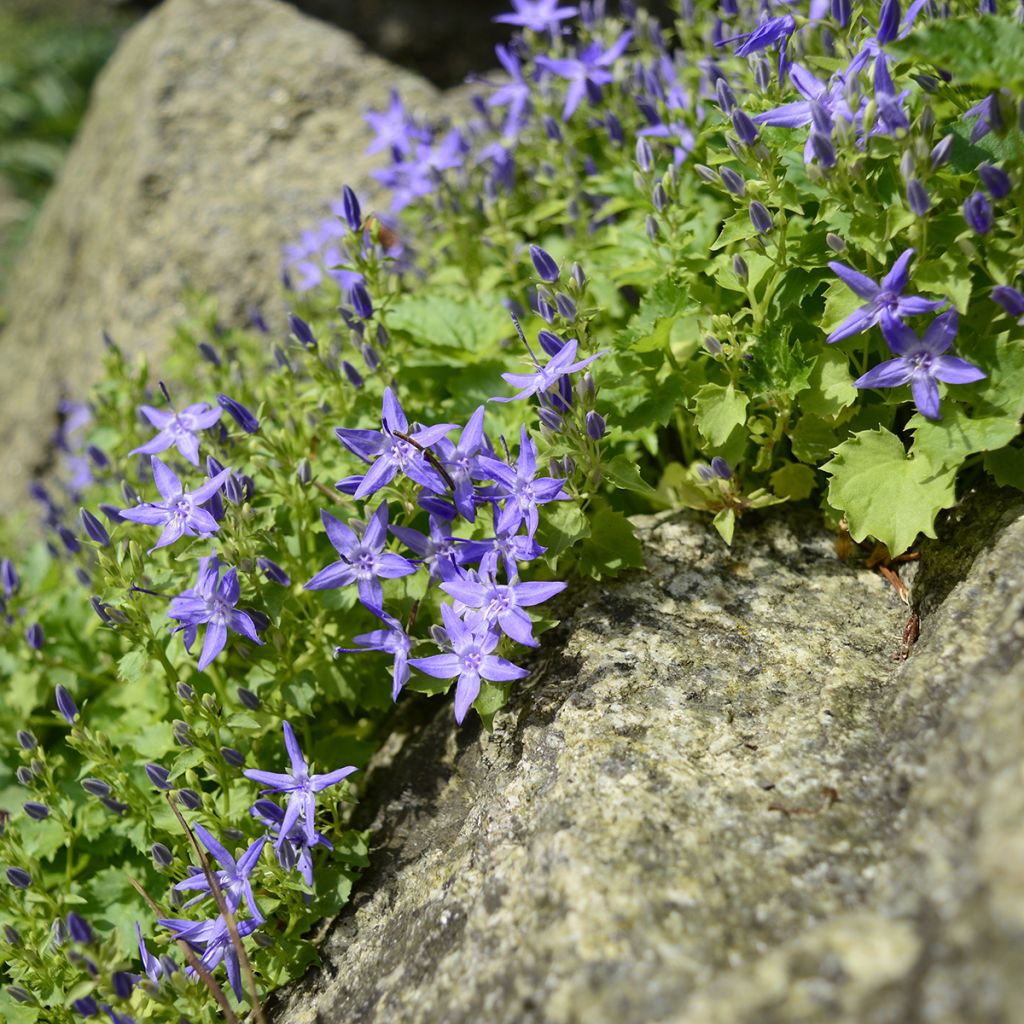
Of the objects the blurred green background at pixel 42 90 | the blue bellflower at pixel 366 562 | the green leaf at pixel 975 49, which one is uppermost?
the green leaf at pixel 975 49

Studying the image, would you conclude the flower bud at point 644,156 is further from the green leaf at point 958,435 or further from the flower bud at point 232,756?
the flower bud at point 232,756

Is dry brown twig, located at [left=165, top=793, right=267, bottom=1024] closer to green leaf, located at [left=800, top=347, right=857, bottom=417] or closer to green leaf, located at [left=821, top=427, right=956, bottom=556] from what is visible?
green leaf, located at [left=821, top=427, right=956, bottom=556]

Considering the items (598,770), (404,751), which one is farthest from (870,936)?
(404,751)

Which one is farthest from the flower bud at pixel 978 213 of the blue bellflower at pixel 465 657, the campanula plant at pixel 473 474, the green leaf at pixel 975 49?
the blue bellflower at pixel 465 657

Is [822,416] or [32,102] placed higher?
[822,416]

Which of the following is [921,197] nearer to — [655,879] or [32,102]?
[655,879]

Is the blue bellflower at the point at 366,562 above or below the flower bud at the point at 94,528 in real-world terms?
below

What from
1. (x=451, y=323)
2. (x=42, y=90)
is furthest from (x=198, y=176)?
(x=42, y=90)
